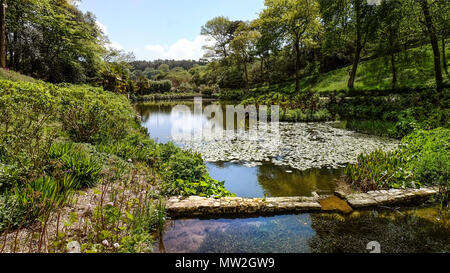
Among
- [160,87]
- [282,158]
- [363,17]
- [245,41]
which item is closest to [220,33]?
[245,41]

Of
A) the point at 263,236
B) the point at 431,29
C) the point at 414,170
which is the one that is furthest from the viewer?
the point at 431,29

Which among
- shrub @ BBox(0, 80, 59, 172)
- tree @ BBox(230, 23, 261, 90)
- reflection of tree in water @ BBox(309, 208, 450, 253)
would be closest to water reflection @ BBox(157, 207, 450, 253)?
reflection of tree in water @ BBox(309, 208, 450, 253)

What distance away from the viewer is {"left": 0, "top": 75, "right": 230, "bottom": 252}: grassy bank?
96.7 inches

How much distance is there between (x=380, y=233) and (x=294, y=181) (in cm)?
215

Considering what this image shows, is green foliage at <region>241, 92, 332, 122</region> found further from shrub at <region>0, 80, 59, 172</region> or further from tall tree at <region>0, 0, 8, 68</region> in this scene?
tall tree at <region>0, 0, 8, 68</region>

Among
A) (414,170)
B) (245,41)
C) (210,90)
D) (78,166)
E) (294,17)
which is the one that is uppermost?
(245,41)

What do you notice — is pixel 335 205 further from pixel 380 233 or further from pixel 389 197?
pixel 389 197

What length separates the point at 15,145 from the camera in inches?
139

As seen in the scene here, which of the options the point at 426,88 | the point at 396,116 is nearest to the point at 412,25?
the point at 426,88

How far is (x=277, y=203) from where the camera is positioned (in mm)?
3748

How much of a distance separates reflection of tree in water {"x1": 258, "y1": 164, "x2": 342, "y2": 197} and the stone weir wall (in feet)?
2.10

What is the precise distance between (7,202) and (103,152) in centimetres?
218

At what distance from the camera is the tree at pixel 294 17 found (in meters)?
19.7

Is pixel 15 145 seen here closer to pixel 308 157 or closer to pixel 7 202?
pixel 7 202
